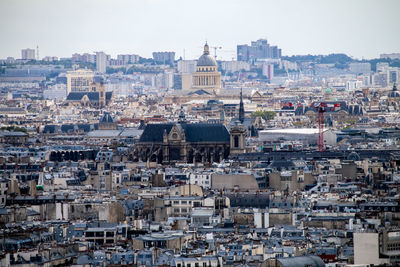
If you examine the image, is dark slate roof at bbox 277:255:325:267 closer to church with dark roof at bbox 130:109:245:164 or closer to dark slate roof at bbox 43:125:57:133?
church with dark roof at bbox 130:109:245:164

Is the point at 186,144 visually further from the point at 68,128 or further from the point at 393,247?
the point at 393,247

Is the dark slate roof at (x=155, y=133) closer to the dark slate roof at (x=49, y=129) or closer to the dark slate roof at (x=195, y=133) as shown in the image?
the dark slate roof at (x=195, y=133)

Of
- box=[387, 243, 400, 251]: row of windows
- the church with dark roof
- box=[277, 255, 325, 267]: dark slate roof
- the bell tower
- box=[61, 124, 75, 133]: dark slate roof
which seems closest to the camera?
box=[277, 255, 325, 267]: dark slate roof

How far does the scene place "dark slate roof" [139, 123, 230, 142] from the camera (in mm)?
122938

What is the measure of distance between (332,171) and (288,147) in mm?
27725

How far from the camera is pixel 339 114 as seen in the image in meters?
196

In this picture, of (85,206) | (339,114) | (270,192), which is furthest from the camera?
(339,114)

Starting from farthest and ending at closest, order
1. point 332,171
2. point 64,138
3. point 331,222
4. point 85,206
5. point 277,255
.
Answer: point 64,138, point 332,171, point 85,206, point 331,222, point 277,255

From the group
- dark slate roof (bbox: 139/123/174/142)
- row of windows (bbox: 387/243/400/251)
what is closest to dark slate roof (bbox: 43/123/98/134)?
dark slate roof (bbox: 139/123/174/142)

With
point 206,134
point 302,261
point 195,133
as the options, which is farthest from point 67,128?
point 302,261

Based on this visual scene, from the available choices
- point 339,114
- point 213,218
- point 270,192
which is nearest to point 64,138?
point 339,114

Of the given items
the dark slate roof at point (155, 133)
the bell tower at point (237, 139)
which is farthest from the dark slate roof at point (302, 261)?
the dark slate roof at point (155, 133)

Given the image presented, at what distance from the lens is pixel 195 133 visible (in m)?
124

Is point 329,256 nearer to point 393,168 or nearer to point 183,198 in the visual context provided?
point 183,198
